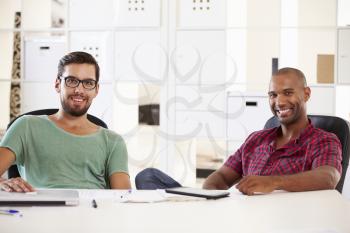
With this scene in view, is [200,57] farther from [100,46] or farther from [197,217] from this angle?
[197,217]

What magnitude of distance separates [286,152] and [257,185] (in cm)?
53

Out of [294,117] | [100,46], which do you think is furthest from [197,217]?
[100,46]

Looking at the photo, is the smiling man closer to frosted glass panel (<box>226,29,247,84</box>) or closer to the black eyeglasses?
the black eyeglasses

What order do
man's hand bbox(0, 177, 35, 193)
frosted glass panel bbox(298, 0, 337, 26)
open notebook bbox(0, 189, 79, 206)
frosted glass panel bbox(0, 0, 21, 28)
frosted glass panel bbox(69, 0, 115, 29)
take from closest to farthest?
open notebook bbox(0, 189, 79, 206)
man's hand bbox(0, 177, 35, 193)
frosted glass panel bbox(298, 0, 337, 26)
frosted glass panel bbox(69, 0, 115, 29)
frosted glass panel bbox(0, 0, 21, 28)

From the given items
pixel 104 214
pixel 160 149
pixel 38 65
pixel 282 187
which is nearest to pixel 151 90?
pixel 160 149

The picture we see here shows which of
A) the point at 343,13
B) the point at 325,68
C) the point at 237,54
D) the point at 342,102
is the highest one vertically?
the point at 343,13

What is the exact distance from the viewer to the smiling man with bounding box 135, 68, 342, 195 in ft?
6.33

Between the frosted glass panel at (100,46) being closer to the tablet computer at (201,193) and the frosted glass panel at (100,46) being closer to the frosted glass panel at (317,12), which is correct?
the frosted glass panel at (317,12)

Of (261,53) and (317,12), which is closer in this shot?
(317,12)

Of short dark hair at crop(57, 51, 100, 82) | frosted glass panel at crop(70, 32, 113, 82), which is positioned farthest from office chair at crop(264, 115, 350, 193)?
frosted glass panel at crop(70, 32, 113, 82)

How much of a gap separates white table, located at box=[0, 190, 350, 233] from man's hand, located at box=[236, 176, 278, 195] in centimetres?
6

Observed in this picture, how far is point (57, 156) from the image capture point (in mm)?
1940

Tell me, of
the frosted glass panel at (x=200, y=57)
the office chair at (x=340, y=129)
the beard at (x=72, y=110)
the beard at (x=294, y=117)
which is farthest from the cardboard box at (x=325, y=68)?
the beard at (x=72, y=110)

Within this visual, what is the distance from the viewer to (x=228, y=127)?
12.5ft
